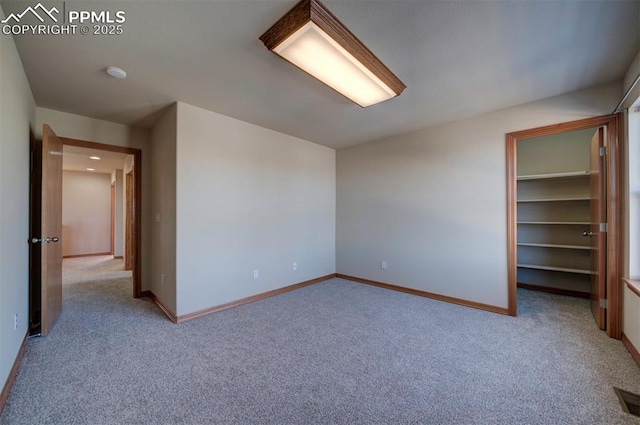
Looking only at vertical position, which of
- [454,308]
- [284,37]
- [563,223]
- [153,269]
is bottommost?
[454,308]

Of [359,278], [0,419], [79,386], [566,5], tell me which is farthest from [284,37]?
[359,278]

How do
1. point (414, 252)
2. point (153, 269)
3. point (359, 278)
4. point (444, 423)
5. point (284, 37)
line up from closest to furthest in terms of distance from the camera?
point (444, 423) < point (284, 37) < point (153, 269) < point (414, 252) < point (359, 278)

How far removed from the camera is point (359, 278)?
444 cm

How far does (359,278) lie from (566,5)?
12.6 ft

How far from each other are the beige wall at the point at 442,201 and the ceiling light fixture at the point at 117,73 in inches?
131

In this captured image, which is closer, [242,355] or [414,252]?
[242,355]

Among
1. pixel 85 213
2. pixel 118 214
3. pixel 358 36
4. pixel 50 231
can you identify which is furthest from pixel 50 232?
pixel 85 213

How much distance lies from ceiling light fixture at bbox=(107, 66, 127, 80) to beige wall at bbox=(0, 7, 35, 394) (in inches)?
20.8

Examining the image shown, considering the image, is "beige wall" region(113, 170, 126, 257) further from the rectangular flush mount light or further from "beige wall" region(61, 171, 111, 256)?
the rectangular flush mount light

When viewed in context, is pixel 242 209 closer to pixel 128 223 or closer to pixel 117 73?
pixel 117 73

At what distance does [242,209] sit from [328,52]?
224 cm

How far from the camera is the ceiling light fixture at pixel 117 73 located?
6.97ft

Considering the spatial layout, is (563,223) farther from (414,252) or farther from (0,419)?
(0,419)

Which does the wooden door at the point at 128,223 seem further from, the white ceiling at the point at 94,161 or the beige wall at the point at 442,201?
the beige wall at the point at 442,201
